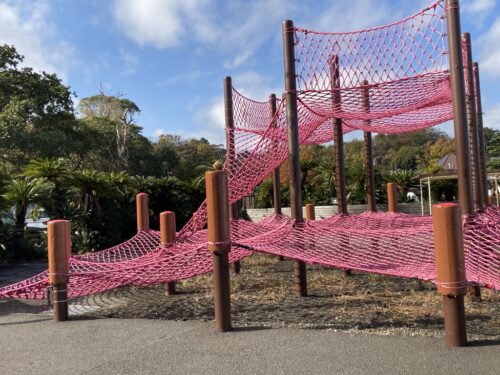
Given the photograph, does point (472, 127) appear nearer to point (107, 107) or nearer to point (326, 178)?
point (326, 178)

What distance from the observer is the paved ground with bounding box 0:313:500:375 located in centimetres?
344

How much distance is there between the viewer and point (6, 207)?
11078 millimetres

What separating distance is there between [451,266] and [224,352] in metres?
1.78

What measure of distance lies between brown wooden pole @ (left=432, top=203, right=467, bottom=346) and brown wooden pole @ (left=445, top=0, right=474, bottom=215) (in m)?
1.08

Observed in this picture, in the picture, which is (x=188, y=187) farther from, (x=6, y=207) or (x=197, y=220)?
(x=197, y=220)

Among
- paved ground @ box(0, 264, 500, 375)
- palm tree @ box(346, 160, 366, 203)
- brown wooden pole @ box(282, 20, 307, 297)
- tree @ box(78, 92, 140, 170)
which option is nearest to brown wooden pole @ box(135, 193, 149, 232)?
brown wooden pole @ box(282, 20, 307, 297)

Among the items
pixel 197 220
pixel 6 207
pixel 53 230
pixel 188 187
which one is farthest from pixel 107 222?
pixel 53 230

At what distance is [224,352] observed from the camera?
3.86m

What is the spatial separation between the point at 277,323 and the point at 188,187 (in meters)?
12.1

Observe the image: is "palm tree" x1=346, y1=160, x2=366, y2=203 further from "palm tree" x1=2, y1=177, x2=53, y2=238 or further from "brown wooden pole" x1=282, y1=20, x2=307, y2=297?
"brown wooden pole" x1=282, y1=20, x2=307, y2=297

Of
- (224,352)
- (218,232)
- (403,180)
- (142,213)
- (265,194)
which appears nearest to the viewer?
(224,352)

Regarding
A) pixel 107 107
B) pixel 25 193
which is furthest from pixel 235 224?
pixel 107 107

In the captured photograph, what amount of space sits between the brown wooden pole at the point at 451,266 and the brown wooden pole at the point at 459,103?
108 centimetres

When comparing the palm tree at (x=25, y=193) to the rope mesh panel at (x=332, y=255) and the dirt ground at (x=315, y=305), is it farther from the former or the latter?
the rope mesh panel at (x=332, y=255)
